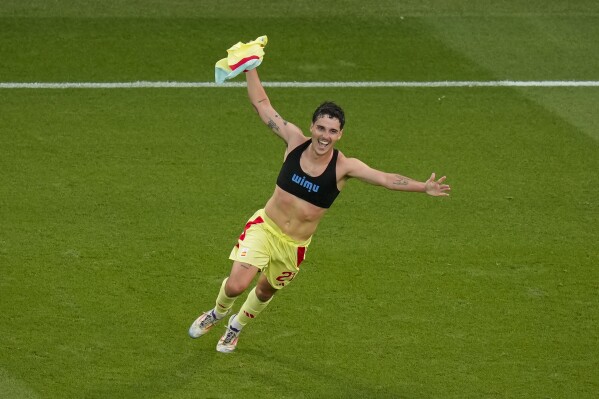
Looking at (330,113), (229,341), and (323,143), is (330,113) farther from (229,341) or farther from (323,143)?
(229,341)

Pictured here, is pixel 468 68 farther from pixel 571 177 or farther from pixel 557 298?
pixel 557 298

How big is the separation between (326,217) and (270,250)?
9.55 ft

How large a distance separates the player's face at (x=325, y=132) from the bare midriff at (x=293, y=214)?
55 centimetres

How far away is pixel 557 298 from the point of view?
12.9 meters

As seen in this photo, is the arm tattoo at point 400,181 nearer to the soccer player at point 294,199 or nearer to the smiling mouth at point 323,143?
the soccer player at point 294,199

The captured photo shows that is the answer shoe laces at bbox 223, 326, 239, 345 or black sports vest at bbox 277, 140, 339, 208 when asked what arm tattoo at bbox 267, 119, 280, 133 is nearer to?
black sports vest at bbox 277, 140, 339, 208

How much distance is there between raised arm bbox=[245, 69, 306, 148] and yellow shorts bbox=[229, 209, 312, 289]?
79cm

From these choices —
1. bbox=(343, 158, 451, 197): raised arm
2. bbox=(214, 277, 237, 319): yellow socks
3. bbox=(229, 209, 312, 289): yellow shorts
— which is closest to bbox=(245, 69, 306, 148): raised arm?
bbox=(343, 158, 451, 197): raised arm

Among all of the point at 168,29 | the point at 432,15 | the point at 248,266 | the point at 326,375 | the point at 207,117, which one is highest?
the point at 432,15

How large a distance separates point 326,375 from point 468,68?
7785mm

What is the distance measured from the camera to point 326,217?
14.3 m

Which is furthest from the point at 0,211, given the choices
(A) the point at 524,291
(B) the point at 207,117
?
(A) the point at 524,291

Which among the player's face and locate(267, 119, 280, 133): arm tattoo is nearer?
the player's face

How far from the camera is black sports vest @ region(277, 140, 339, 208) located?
37.1ft
